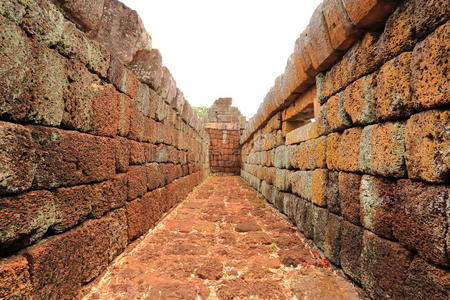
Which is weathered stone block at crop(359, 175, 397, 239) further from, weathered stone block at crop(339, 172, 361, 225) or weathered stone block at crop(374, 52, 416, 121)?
weathered stone block at crop(374, 52, 416, 121)

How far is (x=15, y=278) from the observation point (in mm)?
1270

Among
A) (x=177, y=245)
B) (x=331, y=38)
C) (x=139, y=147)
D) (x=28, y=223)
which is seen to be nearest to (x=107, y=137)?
(x=139, y=147)

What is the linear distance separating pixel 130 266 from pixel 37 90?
164 centimetres

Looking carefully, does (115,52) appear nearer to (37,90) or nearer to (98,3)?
(98,3)

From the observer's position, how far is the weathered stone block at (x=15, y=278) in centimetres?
121

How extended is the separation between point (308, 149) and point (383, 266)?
5.68 ft

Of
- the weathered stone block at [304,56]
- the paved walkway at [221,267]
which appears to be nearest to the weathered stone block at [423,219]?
the paved walkway at [221,267]

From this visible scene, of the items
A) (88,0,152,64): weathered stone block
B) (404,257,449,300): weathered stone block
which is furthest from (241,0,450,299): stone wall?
(88,0,152,64): weathered stone block

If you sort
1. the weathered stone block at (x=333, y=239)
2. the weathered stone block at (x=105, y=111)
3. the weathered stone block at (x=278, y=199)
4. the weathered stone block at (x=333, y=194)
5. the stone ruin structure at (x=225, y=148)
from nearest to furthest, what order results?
the weathered stone block at (x=105, y=111)
the weathered stone block at (x=333, y=239)
the weathered stone block at (x=333, y=194)
the weathered stone block at (x=278, y=199)
the stone ruin structure at (x=225, y=148)

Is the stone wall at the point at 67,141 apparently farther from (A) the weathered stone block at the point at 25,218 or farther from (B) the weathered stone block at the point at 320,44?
(B) the weathered stone block at the point at 320,44

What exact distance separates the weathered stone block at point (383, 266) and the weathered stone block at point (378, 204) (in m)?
0.07

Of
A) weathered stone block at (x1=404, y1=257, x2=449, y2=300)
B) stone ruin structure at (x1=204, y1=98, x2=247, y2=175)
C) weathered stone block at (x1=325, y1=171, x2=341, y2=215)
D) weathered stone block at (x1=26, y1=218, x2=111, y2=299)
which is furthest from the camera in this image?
stone ruin structure at (x1=204, y1=98, x2=247, y2=175)

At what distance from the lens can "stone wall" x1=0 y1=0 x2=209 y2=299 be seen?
130 centimetres

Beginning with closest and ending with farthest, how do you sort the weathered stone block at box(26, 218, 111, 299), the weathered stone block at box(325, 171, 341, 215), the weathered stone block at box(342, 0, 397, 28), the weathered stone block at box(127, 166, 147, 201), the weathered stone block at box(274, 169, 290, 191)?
the weathered stone block at box(26, 218, 111, 299)
the weathered stone block at box(342, 0, 397, 28)
the weathered stone block at box(325, 171, 341, 215)
the weathered stone block at box(127, 166, 147, 201)
the weathered stone block at box(274, 169, 290, 191)
